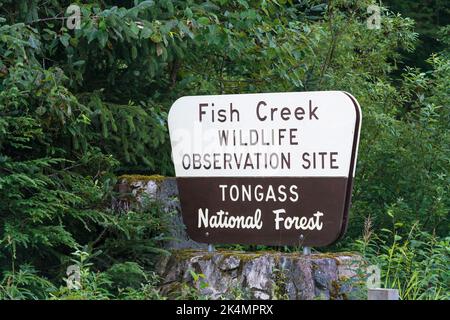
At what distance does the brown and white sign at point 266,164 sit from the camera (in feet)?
22.9

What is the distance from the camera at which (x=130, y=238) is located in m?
7.60

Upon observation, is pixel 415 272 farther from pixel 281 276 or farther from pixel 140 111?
pixel 140 111

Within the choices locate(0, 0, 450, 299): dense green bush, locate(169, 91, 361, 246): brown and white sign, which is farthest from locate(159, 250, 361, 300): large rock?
locate(0, 0, 450, 299): dense green bush

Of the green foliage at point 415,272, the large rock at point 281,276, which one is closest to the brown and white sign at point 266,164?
the large rock at point 281,276

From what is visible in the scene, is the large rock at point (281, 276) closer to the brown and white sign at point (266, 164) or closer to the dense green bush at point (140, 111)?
the brown and white sign at point (266, 164)

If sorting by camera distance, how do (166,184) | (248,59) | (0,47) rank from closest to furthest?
(0,47)
(166,184)
(248,59)

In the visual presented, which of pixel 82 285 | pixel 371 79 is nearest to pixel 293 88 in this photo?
pixel 371 79

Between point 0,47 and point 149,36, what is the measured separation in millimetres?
1150

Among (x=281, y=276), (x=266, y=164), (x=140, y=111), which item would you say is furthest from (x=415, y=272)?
(x=140, y=111)

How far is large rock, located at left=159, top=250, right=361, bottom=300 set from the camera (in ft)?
22.4

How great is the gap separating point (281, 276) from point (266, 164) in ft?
2.94

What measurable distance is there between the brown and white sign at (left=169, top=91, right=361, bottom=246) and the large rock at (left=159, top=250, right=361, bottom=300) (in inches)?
7.6

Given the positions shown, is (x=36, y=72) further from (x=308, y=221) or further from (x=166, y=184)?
(x=308, y=221)

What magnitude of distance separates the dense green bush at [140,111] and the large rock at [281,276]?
15.9 inches
